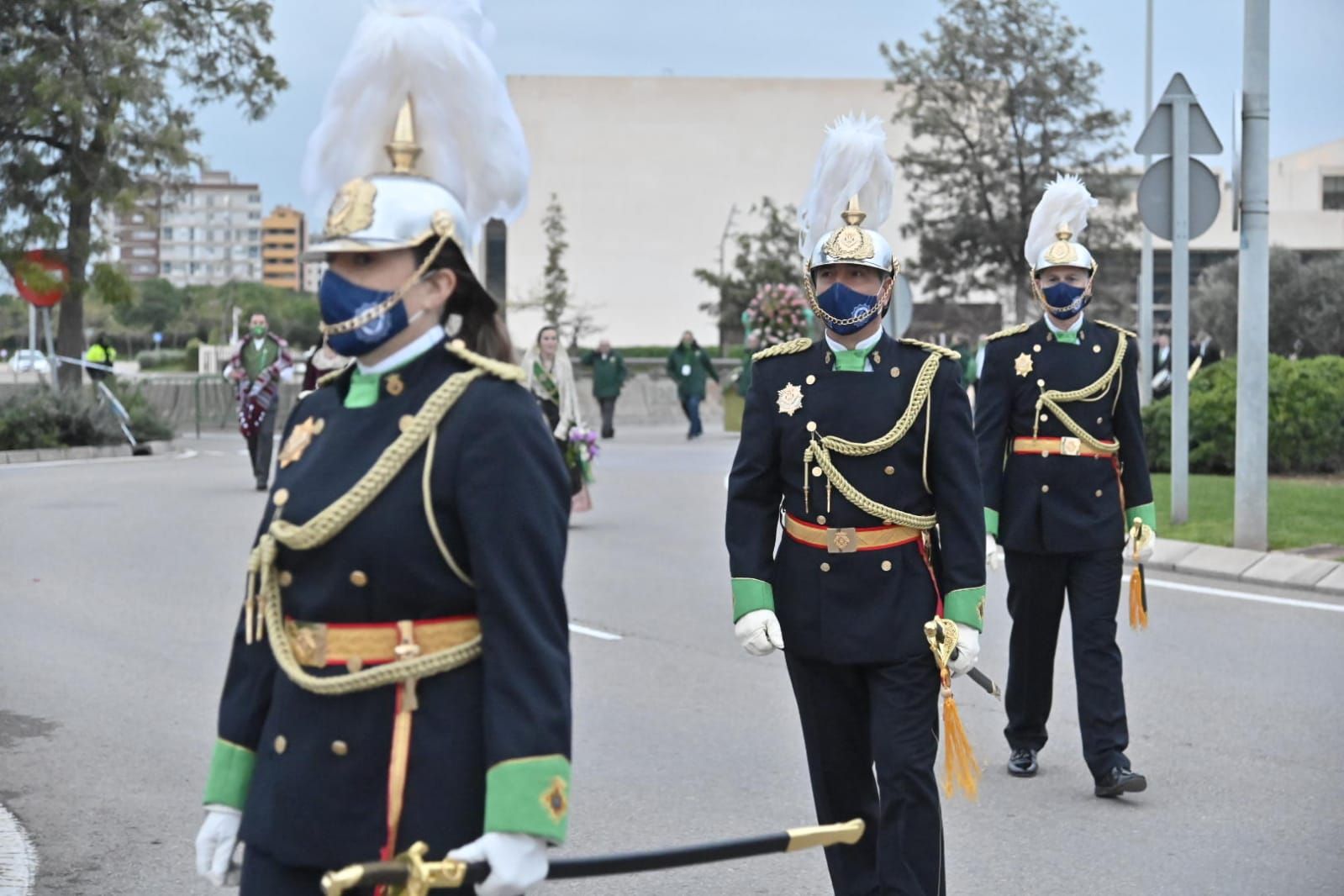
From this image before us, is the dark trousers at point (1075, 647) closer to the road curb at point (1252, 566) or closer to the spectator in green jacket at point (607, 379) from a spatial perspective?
the road curb at point (1252, 566)

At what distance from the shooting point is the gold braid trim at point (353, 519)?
10.5 ft

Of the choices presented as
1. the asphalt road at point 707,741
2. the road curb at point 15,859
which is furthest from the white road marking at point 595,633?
the road curb at point 15,859

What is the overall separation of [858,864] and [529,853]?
224 cm

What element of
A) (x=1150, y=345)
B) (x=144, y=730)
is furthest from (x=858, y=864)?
(x=1150, y=345)

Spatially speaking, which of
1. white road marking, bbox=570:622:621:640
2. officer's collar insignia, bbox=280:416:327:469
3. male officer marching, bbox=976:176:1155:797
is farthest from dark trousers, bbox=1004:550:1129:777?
officer's collar insignia, bbox=280:416:327:469

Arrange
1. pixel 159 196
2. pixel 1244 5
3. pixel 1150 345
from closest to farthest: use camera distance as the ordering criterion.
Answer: pixel 1244 5
pixel 1150 345
pixel 159 196

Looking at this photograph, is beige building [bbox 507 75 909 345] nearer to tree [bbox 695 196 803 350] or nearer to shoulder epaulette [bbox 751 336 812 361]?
tree [bbox 695 196 803 350]

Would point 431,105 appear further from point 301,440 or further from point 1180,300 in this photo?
point 1180,300

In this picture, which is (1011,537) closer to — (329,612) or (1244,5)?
(329,612)

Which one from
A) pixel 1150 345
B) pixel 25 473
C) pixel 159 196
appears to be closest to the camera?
pixel 25 473

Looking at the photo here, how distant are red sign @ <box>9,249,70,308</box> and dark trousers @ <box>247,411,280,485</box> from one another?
32.6 ft

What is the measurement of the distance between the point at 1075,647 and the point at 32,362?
34.6 metres

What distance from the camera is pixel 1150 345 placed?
29469mm

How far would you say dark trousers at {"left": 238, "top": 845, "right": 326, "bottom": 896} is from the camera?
322cm
